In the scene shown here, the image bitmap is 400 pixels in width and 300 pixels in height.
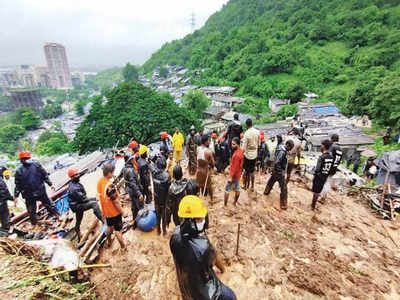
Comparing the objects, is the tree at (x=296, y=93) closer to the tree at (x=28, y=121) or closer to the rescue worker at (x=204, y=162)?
the rescue worker at (x=204, y=162)

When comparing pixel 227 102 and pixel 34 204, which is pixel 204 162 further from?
pixel 227 102

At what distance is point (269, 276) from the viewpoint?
3533mm

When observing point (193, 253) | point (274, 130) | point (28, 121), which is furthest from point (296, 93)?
point (28, 121)

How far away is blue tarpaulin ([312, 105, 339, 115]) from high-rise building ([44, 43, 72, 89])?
139093 millimetres

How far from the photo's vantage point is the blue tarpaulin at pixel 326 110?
89.2ft

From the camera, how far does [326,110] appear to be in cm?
2802

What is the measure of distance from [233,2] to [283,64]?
69.9 m

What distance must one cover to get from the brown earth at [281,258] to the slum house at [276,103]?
1366 inches

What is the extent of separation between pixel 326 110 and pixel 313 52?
1187 inches

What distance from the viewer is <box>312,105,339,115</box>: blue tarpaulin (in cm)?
2720

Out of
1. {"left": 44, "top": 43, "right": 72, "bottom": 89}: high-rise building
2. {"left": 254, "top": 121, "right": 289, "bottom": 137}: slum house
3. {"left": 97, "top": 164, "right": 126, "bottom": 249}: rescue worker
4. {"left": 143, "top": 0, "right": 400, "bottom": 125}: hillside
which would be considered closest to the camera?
{"left": 97, "top": 164, "right": 126, "bottom": 249}: rescue worker

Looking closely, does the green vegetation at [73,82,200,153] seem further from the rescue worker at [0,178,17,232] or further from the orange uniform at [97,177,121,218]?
the orange uniform at [97,177,121,218]

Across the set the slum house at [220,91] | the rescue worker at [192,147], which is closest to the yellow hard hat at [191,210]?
the rescue worker at [192,147]

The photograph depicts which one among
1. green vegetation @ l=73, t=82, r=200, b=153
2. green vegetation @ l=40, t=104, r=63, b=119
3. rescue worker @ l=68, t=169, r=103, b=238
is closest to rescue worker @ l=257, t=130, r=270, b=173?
rescue worker @ l=68, t=169, r=103, b=238
